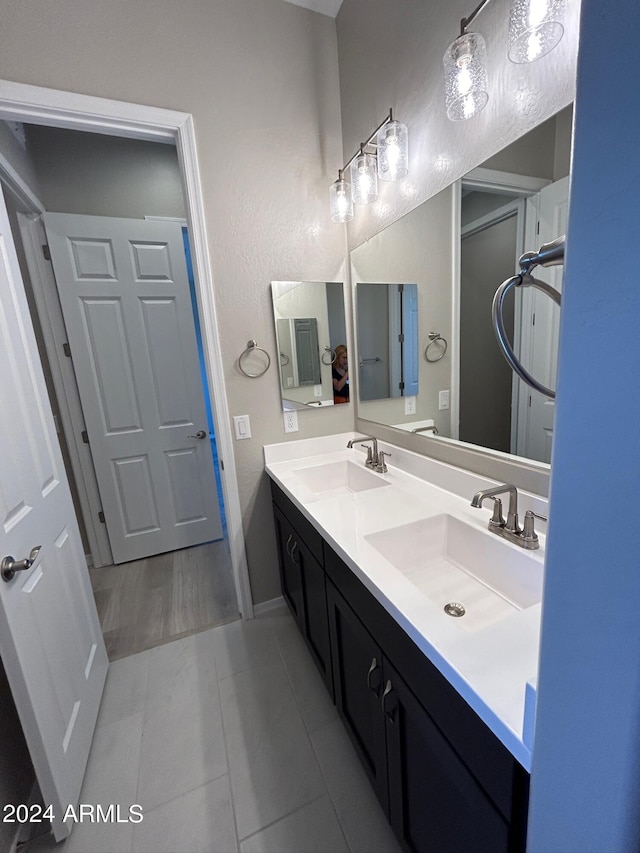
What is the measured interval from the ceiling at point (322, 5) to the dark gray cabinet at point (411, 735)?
2237mm

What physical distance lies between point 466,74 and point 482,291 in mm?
560

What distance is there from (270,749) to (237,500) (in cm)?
99

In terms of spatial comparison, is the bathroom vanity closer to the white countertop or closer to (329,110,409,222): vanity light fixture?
the white countertop

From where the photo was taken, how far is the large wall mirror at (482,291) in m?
0.91

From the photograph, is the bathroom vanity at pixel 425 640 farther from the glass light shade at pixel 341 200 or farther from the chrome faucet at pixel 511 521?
the glass light shade at pixel 341 200

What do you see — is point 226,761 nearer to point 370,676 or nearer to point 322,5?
point 370,676

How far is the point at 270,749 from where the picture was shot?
1.28 metres

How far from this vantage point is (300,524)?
1405 mm

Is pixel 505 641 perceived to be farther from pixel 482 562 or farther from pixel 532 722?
pixel 482 562

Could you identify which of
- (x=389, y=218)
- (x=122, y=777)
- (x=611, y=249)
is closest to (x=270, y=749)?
(x=122, y=777)

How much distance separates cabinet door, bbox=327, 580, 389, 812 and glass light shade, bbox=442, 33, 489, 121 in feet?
4.85

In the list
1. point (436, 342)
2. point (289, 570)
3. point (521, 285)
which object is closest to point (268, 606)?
point (289, 570)

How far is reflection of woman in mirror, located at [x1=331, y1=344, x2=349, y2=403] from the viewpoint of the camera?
190 cm

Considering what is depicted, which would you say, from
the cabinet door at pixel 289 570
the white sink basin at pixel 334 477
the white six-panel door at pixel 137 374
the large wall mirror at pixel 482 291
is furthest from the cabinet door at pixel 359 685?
the white six-panel door at pixel 137 374
